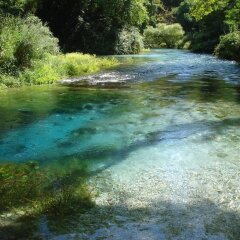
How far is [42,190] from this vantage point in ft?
20.7

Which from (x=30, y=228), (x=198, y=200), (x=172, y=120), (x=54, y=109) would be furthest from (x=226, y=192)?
(x=54, y=109)

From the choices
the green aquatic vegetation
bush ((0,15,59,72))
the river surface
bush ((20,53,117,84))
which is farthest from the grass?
the green aquatic vegetation

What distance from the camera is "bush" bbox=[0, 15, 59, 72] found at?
17453mm

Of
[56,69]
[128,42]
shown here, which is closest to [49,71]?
[56,69]

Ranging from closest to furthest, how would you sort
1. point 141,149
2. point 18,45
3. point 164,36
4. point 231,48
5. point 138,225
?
point 138,225 → point 141,149 → point 18,45 → point 231,48 → point 164,36

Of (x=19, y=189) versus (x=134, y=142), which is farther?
(x=134, y=142)

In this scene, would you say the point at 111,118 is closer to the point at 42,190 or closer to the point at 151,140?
the point at 151,140

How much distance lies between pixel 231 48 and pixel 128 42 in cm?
1249

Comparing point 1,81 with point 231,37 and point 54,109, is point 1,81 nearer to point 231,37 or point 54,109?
point 54,109

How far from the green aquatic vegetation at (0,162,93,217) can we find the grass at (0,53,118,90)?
33.9ft

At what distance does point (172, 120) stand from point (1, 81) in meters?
8.75

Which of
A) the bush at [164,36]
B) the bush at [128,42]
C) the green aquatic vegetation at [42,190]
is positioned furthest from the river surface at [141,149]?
the bush at [164,36]

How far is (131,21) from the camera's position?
42.8 meters

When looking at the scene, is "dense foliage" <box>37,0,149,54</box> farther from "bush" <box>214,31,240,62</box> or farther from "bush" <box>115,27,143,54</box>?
"bush" <box>214,31,240,62</box>
